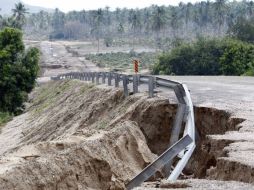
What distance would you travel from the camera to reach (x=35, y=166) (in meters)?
8.86

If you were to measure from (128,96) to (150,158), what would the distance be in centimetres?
750

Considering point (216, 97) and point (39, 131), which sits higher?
point (216, 97)

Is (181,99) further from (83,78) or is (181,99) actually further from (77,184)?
(83,78)

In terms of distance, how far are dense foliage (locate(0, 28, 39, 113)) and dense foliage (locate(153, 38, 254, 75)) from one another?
1796 centimetres

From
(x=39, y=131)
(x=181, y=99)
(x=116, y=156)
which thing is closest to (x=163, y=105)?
(x=181, y=99)

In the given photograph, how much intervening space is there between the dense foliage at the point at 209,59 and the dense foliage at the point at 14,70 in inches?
707

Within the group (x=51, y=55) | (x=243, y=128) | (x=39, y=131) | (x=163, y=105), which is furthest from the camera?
(x=51, y=55)

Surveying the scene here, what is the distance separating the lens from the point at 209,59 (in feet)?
203

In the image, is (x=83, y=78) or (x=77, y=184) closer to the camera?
(x=77, y=184)

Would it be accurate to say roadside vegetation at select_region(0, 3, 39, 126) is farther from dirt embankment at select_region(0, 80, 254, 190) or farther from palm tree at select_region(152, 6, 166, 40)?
palm tree at select_region(152, 6, 166, 40)

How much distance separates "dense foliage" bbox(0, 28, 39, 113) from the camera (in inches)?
1737

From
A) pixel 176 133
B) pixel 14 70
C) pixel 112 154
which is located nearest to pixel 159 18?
pixel 14 70

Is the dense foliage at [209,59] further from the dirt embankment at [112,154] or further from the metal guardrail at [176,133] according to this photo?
the dirt embankment at [112,154]

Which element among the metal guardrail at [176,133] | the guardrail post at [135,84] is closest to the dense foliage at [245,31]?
the metal guardrail at [176,133]
